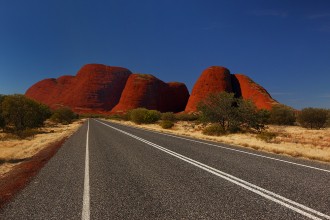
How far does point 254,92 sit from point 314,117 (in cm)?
4117

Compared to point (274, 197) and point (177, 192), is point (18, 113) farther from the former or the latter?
point (274, 197)

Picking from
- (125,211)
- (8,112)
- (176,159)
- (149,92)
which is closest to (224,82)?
(149,92)

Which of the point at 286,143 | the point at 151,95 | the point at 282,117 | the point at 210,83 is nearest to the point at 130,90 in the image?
the point at 151,95

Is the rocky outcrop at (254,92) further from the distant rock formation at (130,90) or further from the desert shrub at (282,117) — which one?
the desert shrub at (282,117)

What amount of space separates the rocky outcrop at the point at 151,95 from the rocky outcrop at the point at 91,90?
789 inches

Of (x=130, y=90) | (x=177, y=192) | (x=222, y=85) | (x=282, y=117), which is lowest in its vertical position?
(x=177, y=192)

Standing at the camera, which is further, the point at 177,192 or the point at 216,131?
the point at 216,131

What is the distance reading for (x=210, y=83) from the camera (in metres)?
96.2

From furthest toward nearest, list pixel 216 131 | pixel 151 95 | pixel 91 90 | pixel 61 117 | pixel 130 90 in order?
pixel 91 90, pixel 130 90, pixel 151 95, pixel 61 117, pixel 216 131

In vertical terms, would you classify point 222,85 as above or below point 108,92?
below

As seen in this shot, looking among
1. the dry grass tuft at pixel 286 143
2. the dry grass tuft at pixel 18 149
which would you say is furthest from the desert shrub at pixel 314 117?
the dry grass tuft at pixel 18 149

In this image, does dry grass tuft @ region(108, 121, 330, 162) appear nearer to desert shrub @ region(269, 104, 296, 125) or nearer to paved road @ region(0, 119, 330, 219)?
paved road @ region(0, 119, 330, 219)

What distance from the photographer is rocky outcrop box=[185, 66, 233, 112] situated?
9475 cm

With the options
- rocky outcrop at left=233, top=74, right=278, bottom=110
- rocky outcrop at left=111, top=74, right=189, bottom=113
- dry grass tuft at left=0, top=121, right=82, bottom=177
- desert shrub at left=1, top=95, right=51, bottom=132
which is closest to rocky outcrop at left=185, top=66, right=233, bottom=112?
rocky outcrop at left=233, top=74, right=278, bottom=110
